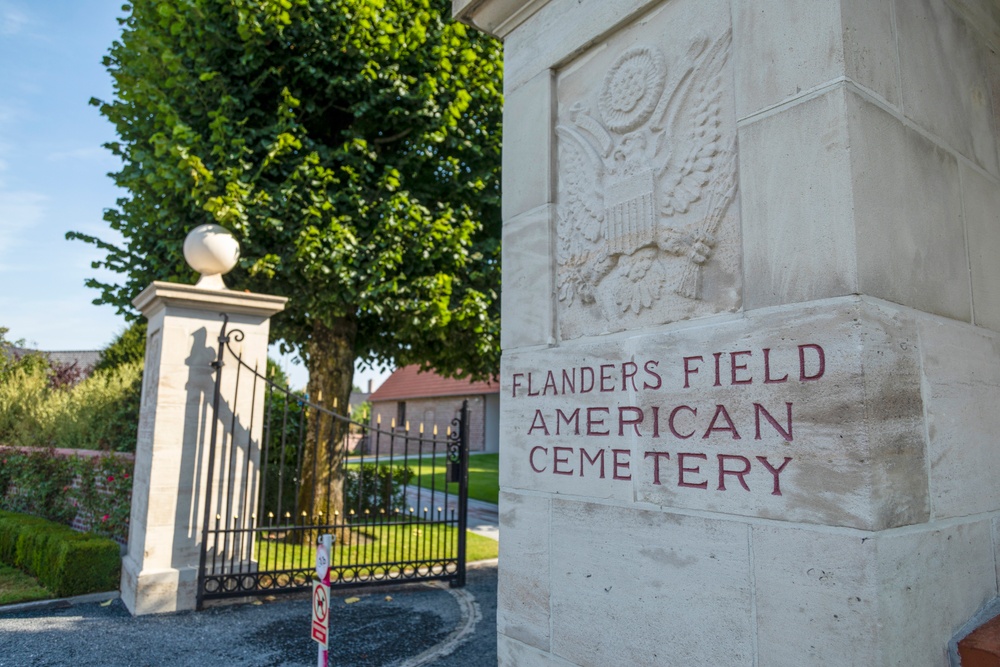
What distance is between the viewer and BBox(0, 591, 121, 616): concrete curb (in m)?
5.57

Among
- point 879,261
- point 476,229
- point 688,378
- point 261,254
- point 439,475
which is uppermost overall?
point 476,229

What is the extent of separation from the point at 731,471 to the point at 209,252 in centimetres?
552

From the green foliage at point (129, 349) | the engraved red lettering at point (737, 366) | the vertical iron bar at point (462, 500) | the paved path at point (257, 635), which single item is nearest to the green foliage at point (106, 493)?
the paved path at point (257, 635)

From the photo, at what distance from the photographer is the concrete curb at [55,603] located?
5566 millimetres

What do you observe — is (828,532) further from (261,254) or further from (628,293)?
(261,254)

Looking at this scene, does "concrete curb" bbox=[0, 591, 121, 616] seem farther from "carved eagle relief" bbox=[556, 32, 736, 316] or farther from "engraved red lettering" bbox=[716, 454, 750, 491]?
"engraved red lettering" bbox=[716, 454, 750, 491]

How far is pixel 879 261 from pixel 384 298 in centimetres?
616

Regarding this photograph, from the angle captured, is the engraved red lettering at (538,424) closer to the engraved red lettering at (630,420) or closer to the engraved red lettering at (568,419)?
the engraved red lettering at (568,419)

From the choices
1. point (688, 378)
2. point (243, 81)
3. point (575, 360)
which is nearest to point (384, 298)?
point (243, 81)

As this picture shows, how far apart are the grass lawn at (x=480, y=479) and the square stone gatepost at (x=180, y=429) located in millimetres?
6204

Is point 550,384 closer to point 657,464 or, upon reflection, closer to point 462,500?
point 657,464

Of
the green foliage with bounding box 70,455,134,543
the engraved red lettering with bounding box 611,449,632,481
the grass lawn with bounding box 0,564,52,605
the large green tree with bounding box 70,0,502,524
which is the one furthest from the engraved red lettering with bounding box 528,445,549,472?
the green foliage with bounding box 70,455,134,543

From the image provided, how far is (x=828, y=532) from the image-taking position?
175 centimetres

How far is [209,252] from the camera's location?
6223 mm
